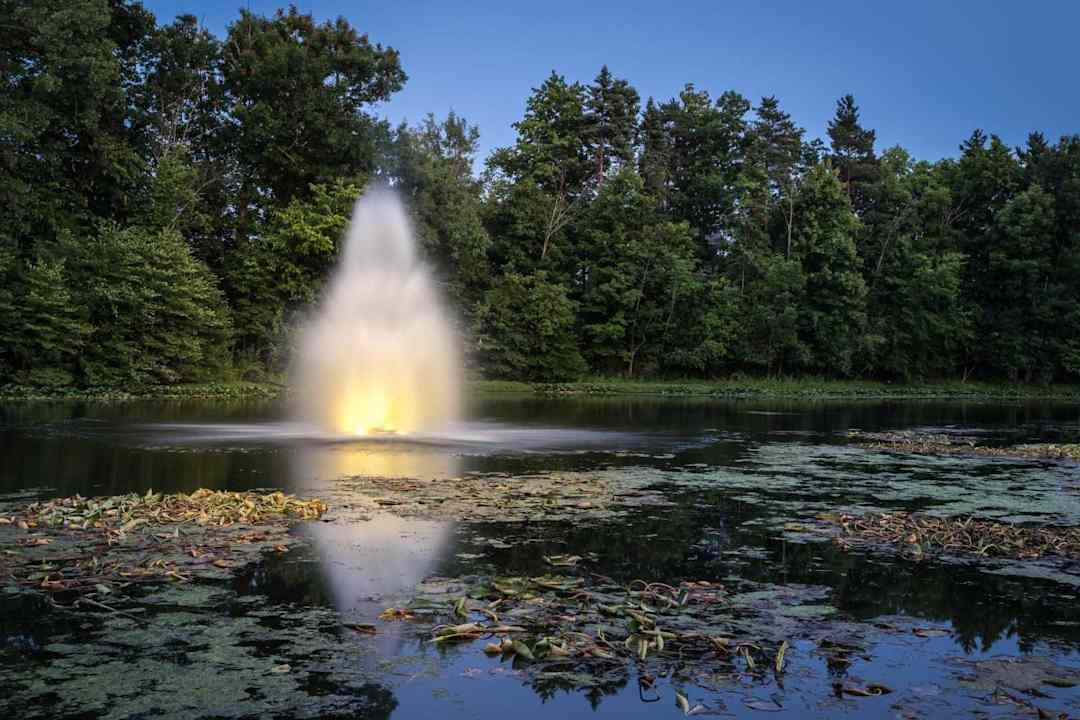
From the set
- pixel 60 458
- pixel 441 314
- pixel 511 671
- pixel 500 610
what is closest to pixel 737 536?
pixel 500 610

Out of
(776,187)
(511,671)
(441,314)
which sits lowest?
(511,671)

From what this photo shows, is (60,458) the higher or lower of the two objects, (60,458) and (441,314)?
the lower

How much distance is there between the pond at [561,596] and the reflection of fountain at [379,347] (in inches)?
338

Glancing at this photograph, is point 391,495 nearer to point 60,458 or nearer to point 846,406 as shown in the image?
point 60,458

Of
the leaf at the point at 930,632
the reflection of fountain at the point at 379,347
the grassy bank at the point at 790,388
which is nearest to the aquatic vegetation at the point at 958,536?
the leaf at the point at 930,632

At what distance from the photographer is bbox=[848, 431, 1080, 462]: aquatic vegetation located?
64.2 feet

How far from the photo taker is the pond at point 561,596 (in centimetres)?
520

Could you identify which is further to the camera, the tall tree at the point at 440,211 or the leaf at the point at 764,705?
the tall tree at the point at 440,211

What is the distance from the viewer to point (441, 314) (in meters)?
48.3

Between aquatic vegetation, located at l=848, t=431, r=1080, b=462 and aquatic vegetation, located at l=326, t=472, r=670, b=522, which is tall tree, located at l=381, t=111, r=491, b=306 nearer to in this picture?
aquatic vegetation, located at l=848, t=431, r=1080, b=462

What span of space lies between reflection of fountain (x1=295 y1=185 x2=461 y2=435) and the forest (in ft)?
38.1

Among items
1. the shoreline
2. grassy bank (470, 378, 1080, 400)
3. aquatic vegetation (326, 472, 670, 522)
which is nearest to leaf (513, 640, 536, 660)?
aquatic vegetation (326, 472, 670, 522)

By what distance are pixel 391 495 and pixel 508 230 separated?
44.9m

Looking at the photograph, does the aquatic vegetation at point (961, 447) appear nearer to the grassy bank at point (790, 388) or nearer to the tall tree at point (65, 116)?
the grassy bank at point (790, 388)
